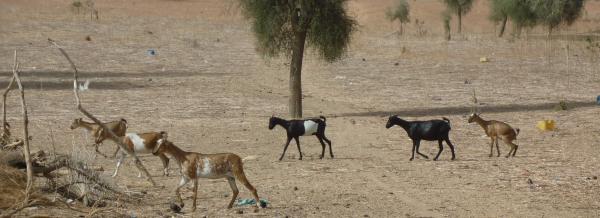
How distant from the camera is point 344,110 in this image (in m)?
24.2

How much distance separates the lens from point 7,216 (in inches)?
380

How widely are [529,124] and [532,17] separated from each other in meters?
37.5

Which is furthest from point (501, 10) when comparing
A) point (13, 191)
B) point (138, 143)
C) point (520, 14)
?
point (13, 191)

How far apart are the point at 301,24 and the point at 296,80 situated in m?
1.43

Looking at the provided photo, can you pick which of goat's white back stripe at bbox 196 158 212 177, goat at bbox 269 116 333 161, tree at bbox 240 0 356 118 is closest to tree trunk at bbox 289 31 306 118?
tree at bbox 240 0 356 118

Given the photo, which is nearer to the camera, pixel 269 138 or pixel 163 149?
pixel 163 149

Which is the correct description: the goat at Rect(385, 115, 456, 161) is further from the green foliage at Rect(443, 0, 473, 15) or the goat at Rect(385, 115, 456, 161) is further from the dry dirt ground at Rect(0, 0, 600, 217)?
the green foliage at Rect(443, 0, 473, 15)

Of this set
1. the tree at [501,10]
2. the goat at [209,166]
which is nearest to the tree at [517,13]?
the tree at [501,10]

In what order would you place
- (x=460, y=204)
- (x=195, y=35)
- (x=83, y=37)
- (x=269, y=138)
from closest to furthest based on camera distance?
(x=460, y=204)
(x=269, y=138)
(x=83, y=37)
(x=195, y=35)

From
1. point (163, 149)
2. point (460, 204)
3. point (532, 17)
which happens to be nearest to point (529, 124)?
point (460, 204)

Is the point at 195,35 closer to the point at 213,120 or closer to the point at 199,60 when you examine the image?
the point at 199,60

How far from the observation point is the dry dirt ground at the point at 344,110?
12.8 metres

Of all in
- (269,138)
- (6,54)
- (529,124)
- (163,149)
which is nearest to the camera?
(163,149)

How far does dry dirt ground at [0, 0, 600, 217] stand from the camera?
12.8 m
